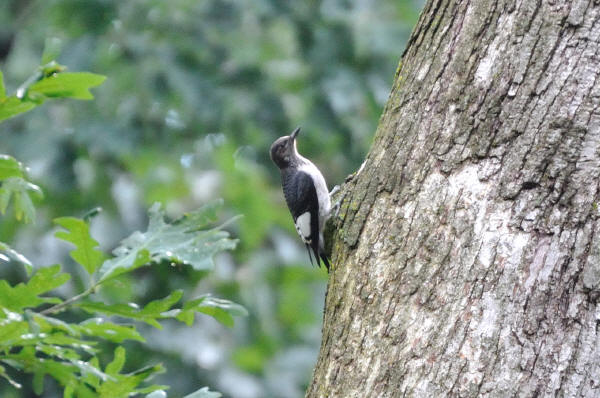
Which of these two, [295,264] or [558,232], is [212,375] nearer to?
[295,264]

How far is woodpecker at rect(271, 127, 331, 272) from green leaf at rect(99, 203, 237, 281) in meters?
1.58

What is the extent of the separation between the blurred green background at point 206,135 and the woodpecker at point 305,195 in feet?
5.01

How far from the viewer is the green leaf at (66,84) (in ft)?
9.36

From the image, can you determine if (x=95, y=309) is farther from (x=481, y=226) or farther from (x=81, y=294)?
(x=481, y=226)

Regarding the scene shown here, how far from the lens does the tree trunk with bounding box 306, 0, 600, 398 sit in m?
2.54

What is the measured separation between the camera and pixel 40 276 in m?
2.79

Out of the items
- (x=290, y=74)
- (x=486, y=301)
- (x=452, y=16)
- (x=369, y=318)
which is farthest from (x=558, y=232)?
(x=290, y=74)

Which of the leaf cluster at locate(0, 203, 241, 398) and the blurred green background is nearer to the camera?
the leaf cluster at locate(0, 203, 241, 398)

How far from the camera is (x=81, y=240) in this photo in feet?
9.86

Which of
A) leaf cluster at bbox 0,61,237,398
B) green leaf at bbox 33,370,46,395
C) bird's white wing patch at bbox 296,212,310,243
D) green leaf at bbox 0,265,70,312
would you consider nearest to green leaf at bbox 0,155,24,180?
leaf cluster at bbox 0,61,237,398

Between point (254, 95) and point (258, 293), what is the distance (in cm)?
228

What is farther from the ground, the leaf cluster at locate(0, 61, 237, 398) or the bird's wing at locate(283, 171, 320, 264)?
the bird's wing at locate(283, 171, 320, 264)

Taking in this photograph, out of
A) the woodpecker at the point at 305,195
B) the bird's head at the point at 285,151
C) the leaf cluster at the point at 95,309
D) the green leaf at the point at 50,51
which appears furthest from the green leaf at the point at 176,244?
the bird's head at the point at 285,151

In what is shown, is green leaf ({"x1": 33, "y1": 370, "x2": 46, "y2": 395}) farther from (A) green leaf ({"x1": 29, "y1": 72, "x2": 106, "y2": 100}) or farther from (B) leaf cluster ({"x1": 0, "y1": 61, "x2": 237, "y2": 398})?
(A) green leaf ({"x1": 29, "y1": 72, "x2": 106, "y2": 100})
